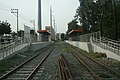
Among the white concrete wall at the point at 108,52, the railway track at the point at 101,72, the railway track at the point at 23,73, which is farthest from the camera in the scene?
the white concrete wall at the point at 108,52

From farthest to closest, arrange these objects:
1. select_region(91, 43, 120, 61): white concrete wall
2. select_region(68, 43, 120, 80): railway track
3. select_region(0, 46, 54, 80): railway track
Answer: select_region(91, 43, 120, 61): white concrete wall < select_region(68, 43, 120, 80): railway track < select_region(0, 46, 54, 80): railway track

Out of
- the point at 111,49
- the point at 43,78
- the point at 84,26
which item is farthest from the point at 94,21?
the point at 43,78

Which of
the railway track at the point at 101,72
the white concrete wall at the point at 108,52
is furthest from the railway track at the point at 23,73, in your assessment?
the white concrete wall at the point at 108,52

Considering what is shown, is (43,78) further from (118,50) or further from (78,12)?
(78,12)

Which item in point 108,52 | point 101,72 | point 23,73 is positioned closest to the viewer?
point 23,73

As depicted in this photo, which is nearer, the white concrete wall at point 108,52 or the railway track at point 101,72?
the railway track at point 101,72

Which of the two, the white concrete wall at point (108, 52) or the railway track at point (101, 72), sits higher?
the white concrete wall at point (108, 52)

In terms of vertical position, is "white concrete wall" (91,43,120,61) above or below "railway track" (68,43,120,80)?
above

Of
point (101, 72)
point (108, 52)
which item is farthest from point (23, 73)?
point (108, 52)

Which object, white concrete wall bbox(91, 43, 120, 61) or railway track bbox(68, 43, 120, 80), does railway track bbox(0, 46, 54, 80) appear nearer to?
railway track bbox(68, 43, 120, 80)

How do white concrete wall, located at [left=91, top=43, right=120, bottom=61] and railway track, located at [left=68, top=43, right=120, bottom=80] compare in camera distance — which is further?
white concrete wall, located at [left=91, top=43, right=120, bottom=61]

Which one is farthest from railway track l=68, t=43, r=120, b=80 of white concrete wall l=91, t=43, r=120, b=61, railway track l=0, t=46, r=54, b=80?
white concrete wall l=91, t=43, r=120, b=61

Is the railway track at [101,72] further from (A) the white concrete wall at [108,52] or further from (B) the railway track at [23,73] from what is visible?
(A) the white concrete wall at [108,52]

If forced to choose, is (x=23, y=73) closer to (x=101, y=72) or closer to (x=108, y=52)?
(x=101, y=72)
